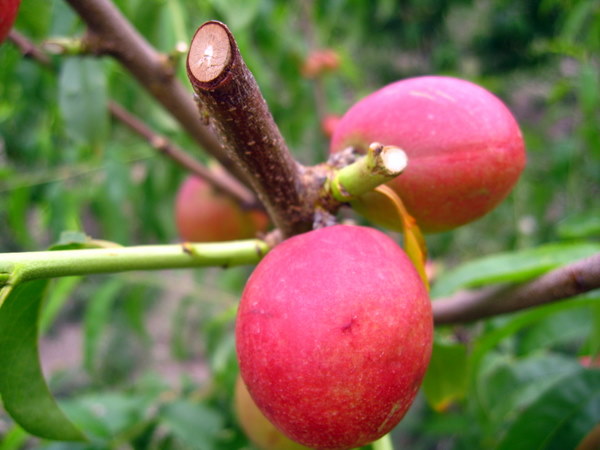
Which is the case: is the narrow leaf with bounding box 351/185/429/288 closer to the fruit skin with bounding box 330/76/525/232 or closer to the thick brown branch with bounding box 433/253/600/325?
the fruit skin with bounding box 330/76/525/232

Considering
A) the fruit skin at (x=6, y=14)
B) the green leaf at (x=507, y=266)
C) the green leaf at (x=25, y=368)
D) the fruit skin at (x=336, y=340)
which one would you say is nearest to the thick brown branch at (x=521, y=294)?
the green leaf at (x=507, y=266)

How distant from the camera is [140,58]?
962 mm

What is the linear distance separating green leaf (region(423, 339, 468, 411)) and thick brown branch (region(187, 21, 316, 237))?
16.5 inches

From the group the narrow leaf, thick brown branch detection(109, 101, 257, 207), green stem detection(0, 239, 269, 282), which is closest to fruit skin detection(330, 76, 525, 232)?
the narrow leaf

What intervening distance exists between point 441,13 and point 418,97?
4859mm

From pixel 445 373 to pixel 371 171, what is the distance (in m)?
0.55

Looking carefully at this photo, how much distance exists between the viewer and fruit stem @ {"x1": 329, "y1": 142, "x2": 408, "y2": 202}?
1.83 ft

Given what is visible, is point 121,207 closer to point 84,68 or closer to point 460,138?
point 84,68

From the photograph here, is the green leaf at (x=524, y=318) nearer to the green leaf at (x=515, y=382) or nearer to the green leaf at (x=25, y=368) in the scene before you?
the green leaf at (x=515, y=382)

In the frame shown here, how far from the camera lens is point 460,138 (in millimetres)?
669

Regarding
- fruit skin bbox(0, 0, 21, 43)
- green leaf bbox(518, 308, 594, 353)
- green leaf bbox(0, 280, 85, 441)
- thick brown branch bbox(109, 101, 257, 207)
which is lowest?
green leaf bbox(518, 308, 594, 353)

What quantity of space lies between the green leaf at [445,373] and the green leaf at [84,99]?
0.88m

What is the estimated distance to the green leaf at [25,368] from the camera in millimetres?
616

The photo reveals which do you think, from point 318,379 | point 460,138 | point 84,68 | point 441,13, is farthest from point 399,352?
point 441,13
